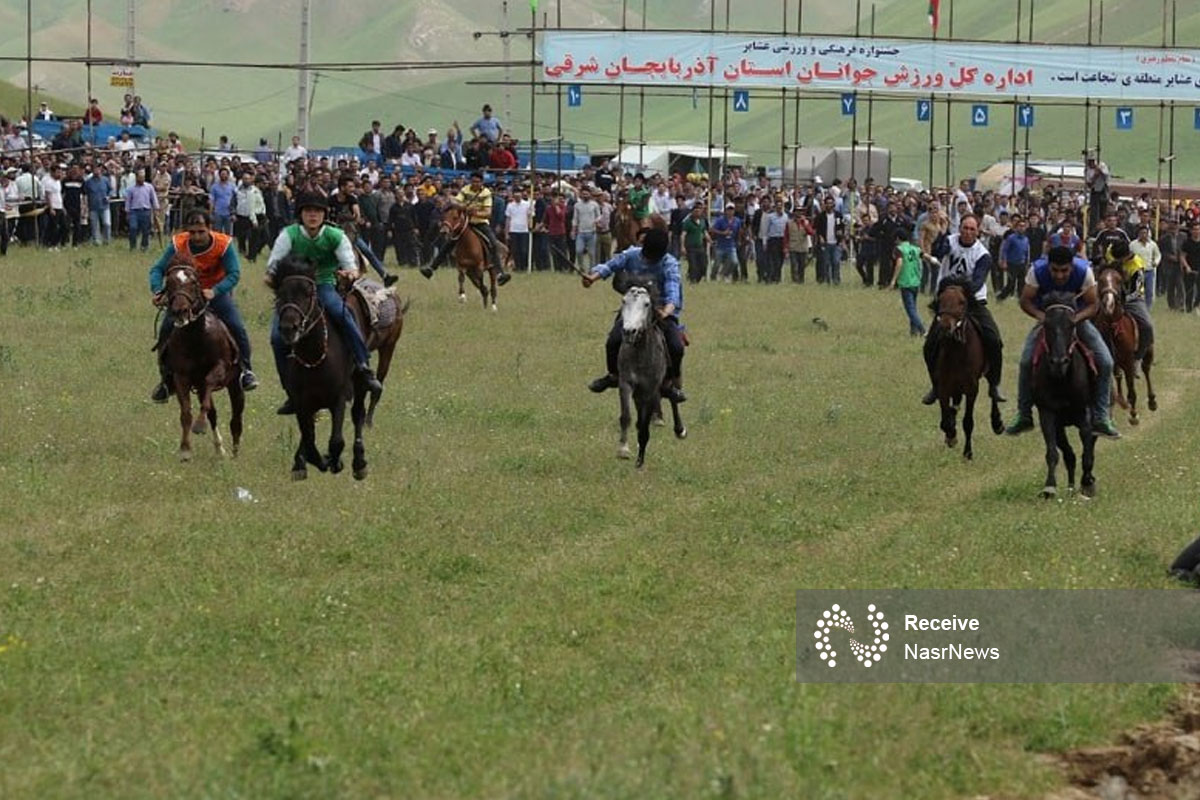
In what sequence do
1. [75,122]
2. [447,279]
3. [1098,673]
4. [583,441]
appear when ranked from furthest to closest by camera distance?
[75,122] < [447,279] < [583,441] < [1098,673]

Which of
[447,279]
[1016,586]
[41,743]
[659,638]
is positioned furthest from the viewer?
[447,279]

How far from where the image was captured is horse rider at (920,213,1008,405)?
69.4ft

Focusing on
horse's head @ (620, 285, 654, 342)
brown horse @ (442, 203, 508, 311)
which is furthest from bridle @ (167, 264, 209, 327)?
brown horse @ (442, 203, 508, 311)

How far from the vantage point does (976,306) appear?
69.8 feet

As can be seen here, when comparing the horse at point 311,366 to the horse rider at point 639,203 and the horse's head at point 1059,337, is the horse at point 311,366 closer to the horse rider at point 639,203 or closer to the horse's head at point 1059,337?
the horse's head at point 1059,337

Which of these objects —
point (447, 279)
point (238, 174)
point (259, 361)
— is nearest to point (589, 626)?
point (259, 361)

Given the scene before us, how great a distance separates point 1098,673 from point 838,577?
9.12ft

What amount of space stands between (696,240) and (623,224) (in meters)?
2.23

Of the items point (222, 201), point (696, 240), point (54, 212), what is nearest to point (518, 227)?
point (696, 240)

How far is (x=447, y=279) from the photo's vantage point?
4119cm

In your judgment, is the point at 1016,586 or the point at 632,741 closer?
the point at 632,741

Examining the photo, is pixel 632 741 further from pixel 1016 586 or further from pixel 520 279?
pixel 520 279

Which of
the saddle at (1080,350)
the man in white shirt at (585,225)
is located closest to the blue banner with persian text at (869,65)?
the man in white shirt at (585,225)

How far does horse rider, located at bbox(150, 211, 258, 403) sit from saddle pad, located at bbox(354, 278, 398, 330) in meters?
1.14
